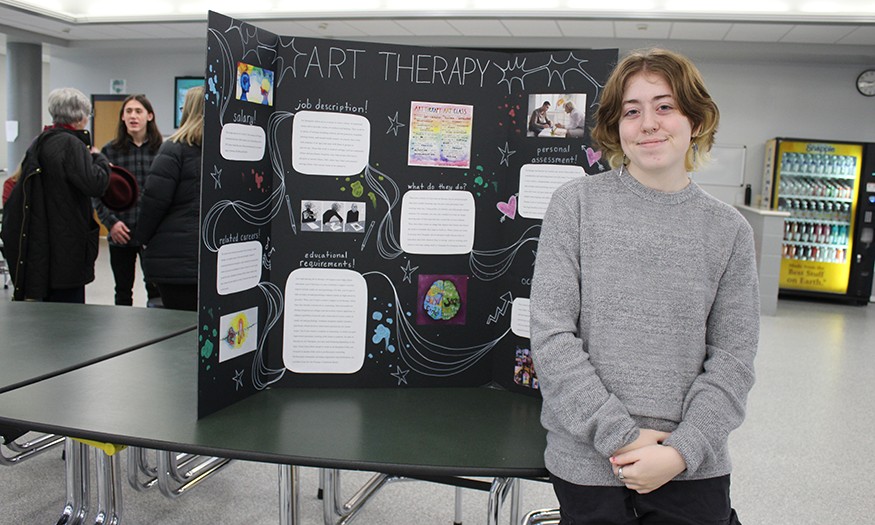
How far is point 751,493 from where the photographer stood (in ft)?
8.63

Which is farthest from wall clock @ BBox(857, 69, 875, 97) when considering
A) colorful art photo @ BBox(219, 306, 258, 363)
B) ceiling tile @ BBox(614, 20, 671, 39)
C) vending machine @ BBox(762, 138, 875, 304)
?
colorful art photo @ BBox(219, 306, 258, 363)

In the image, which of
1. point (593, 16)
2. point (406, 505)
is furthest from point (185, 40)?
point (406, 505)

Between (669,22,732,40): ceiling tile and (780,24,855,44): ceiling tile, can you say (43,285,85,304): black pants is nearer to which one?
(669,22,732,40): ceiling tile

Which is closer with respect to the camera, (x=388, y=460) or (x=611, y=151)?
(x=388, y=460)

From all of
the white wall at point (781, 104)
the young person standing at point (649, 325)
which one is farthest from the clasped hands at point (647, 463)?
the white wall at point (781, 104)

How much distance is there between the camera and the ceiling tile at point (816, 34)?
592cm

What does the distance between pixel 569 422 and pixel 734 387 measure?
12.0 inches

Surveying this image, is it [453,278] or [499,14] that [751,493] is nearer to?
[453,278]

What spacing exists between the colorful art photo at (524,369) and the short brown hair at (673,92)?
558 millimetres

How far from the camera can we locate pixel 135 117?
11.6ft

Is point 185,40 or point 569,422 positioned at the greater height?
point 185,40

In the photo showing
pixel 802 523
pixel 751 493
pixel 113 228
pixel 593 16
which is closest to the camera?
pixel 802 523

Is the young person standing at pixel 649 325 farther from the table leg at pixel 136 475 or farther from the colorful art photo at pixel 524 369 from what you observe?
the table leg at pixel 136 475

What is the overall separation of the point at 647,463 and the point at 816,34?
6.52 meters
